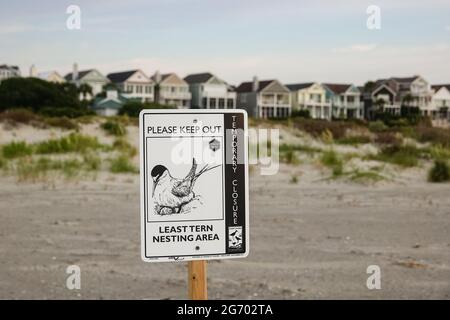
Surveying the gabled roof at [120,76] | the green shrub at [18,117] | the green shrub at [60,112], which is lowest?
the green shrub at [18,117]

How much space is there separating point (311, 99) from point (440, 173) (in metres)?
19.0

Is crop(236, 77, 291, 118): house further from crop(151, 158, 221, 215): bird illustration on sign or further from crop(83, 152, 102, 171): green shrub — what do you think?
crop(151, 158, 221, 215): bird illustration on sign

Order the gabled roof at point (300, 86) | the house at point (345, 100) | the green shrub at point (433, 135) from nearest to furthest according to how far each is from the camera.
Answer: the green shrub at point (433, 135)
the house at point (345, 100)
the gabled roof at point (300, 86)

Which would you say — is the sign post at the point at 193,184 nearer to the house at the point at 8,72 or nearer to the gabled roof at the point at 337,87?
the house at the point at 8,72

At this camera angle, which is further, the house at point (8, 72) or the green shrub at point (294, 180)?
the house at point (8, 72)

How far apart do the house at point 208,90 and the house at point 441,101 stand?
7.35 m

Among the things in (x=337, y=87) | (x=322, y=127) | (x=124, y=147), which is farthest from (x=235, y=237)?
(x=337, y=87)

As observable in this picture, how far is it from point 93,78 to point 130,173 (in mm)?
16638

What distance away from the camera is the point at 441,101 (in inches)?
1158

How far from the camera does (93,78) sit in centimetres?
2778

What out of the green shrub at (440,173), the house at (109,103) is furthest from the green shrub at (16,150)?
the house at (109,103)

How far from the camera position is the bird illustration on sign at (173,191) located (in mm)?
2217

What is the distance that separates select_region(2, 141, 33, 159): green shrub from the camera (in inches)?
521
